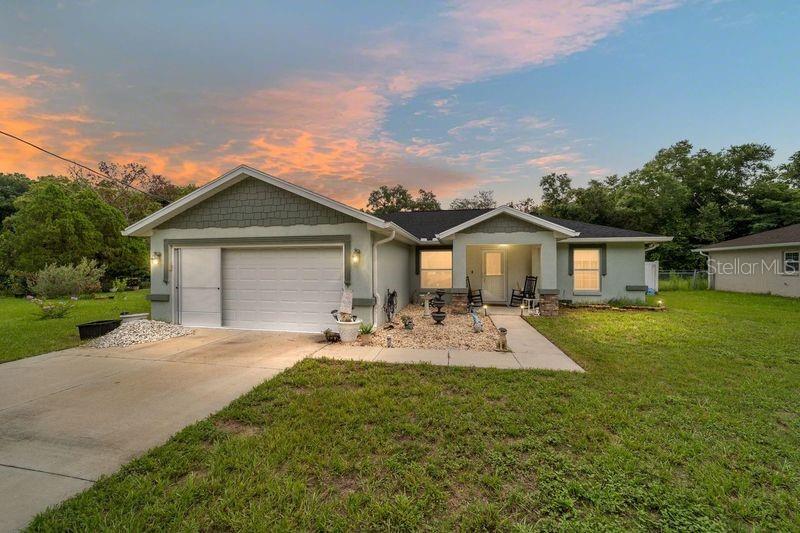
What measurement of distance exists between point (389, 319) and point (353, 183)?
10.00m

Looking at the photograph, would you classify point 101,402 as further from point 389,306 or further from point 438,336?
point 389,306

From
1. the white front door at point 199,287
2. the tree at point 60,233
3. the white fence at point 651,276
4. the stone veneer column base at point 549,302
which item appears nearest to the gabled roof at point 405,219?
the white front door at point 199,287

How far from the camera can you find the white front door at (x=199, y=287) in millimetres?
8562

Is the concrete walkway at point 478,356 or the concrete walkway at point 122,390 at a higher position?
the concrete walkway at point 478,356

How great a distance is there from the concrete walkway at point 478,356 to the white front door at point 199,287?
4.00 metres

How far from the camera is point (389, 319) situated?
30.4ft

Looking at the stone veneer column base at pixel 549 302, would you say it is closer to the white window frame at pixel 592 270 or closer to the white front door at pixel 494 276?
the white window frame at pixel 592 270

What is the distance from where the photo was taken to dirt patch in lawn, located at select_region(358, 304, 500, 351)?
679 cm

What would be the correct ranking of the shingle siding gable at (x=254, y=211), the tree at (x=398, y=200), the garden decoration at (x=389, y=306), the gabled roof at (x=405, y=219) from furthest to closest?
the tree at (x=398, y=200), the garden decoration at (x=389, y=306), the shingle siding gable at (x=254, y=211), the gabled roof at (x=405, y=219)

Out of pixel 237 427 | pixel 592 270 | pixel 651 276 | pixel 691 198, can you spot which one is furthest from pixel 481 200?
pixel 237 427

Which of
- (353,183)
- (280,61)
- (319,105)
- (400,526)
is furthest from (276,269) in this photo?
(353,183)

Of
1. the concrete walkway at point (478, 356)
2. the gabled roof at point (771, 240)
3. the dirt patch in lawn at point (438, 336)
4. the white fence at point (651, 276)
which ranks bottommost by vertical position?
the concrete walkway at point (478, 356)

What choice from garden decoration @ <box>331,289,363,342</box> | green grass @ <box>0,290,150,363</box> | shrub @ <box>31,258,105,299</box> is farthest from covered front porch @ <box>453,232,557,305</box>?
shrub @ <box>31,258,105,299</box>

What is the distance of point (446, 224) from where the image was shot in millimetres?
14117
